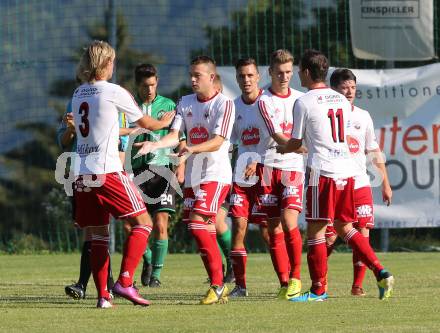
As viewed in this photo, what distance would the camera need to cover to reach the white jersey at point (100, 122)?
7.68 meters

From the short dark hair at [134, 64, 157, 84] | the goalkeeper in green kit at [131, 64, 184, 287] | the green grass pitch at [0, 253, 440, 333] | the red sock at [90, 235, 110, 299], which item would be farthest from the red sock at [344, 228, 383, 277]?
the short dark hair at [134, 64, 157, 84]

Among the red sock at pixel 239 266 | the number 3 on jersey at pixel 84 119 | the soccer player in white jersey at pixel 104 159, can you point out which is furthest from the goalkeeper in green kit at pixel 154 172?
the number 3 on jersey at pixel 84 119

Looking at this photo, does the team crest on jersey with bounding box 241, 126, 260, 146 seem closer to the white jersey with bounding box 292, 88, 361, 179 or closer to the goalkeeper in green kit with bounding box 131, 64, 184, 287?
the white jersey with bounding box 292, 88, 361, 179

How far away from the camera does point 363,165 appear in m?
9.28

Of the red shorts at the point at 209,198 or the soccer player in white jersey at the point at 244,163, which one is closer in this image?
the red shorts at the point at 209,198

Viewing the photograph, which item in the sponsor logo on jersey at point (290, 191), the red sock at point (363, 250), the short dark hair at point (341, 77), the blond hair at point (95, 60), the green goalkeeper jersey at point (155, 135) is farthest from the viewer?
the green goalkeeper jersey at point (155, 135)

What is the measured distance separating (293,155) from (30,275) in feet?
12.7

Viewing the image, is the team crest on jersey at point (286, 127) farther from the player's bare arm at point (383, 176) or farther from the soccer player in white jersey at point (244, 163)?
the player's bare arm at point (383, 176)

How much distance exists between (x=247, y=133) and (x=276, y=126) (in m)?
0.36

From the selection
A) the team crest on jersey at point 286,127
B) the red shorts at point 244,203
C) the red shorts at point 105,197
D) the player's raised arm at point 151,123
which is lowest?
the red shorts at point 244,203

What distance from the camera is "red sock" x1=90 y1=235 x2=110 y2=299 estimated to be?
7.86m

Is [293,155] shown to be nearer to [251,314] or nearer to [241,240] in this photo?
[241,240]

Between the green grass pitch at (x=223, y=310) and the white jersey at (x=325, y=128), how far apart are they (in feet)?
3.12

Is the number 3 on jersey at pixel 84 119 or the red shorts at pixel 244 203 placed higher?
the number 3 on jersey at pixel 84 119
